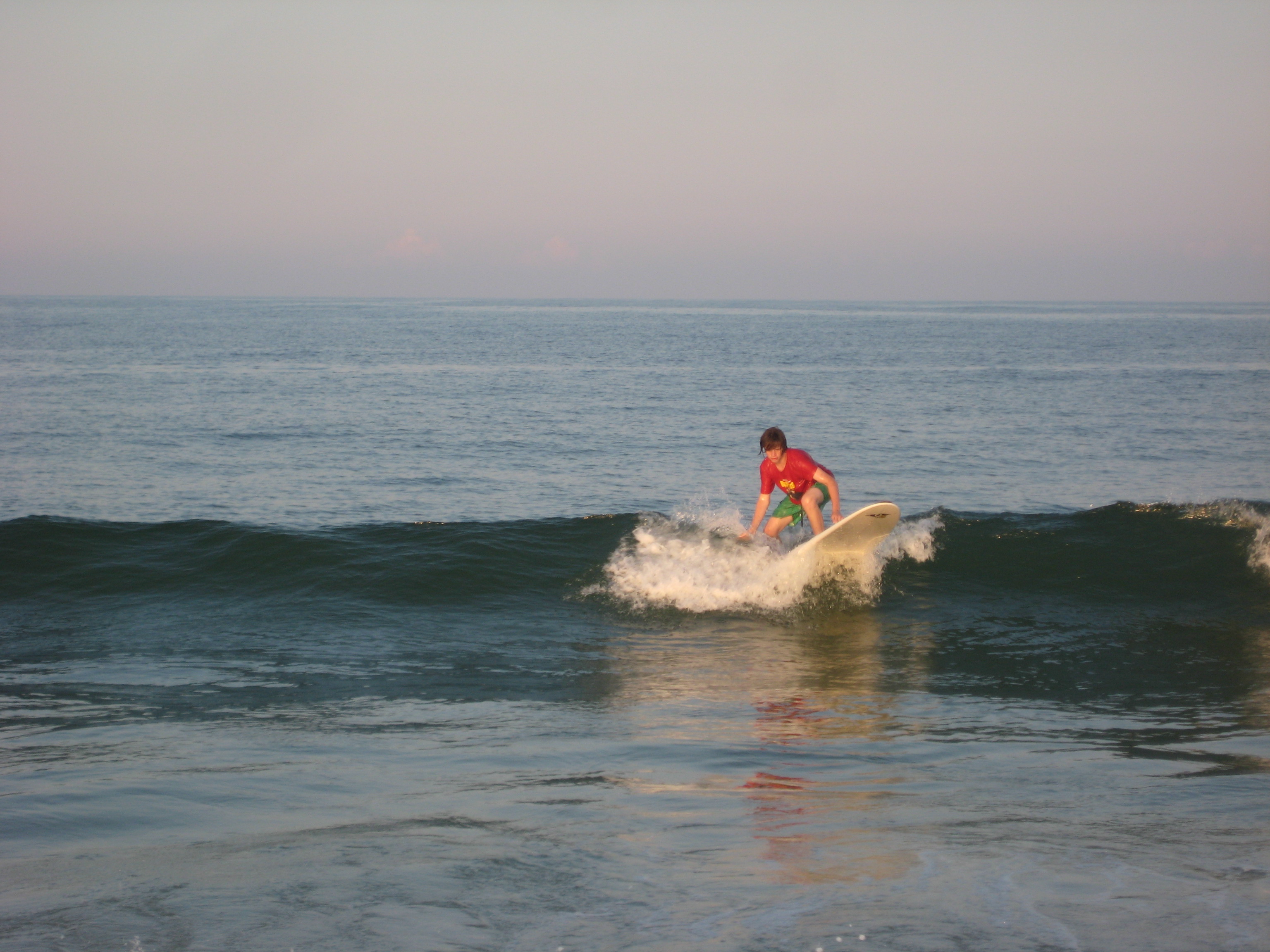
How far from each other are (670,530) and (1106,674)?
586 cm

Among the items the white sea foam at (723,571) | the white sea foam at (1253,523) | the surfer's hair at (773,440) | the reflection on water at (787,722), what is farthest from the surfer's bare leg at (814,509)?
the white sea foam at (1253,523)

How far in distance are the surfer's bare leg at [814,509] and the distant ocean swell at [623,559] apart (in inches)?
18.6

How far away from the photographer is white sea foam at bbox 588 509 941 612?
1038 centimetres

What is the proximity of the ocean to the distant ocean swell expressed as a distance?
56mm

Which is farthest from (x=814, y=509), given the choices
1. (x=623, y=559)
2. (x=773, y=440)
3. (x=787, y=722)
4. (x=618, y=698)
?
(x=787, y=722)

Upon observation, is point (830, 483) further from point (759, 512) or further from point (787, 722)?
point (787, 722)

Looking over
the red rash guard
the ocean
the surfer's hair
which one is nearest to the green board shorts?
the red rash guard

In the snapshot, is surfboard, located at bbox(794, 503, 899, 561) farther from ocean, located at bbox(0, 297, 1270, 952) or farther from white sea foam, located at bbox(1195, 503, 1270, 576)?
white sea foam, located at bbox(1195, 503, 1270, 576)

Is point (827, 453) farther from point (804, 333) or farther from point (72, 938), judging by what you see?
point (804, 333)

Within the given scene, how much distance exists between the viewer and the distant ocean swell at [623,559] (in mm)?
10812

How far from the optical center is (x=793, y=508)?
10578 millimetres

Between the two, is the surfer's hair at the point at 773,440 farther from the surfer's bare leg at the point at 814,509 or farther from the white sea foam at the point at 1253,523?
the white sea foam at the point at 1253,523

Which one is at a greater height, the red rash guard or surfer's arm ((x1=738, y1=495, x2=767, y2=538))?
the red rash guard

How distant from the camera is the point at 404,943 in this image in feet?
11.3
